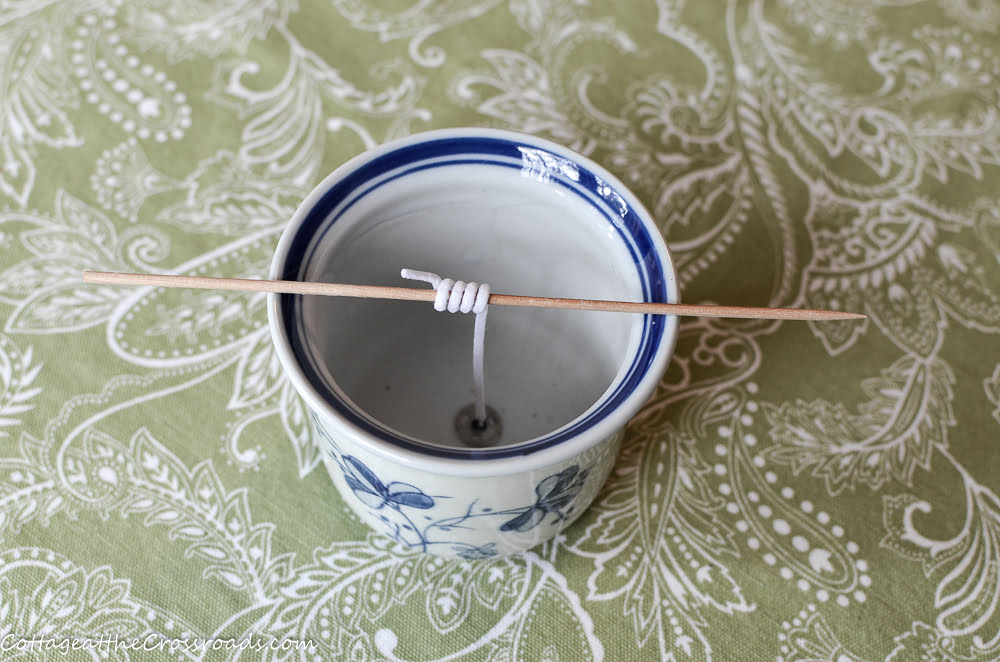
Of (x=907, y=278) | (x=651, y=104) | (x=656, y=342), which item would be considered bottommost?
(x=656, y=342)

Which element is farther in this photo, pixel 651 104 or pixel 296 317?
pixel 651 104

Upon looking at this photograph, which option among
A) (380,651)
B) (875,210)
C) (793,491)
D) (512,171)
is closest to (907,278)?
(875,210)

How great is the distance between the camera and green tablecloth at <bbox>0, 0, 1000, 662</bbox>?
1.29 feet

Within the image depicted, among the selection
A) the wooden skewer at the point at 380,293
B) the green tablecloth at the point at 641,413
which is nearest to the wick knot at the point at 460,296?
the wooden skewer at the point at 380,293

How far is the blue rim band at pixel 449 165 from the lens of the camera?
0.30 m

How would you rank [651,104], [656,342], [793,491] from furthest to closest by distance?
1. [651,104]
2. [793,491]
3. [656,342]

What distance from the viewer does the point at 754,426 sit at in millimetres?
445

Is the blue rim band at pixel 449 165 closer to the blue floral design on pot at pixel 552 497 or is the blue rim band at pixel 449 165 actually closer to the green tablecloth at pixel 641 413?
the blue floral design on pot at pixel 552 497

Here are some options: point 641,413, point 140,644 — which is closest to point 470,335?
point 641,413

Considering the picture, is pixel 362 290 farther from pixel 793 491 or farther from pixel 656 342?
pixel 793 491

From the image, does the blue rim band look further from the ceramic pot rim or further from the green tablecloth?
the green tablecloth

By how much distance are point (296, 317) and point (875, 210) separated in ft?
1.26

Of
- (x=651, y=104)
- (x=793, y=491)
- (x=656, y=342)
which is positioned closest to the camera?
(x=656, y=342)

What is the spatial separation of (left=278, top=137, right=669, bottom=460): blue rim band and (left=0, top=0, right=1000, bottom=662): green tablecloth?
13 cm
